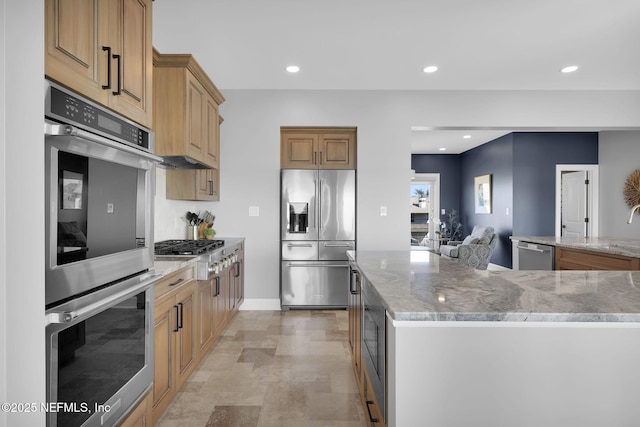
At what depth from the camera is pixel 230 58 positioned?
3.41m

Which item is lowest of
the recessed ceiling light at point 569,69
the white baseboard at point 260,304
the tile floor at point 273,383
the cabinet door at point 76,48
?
the tile floor at point 273,383

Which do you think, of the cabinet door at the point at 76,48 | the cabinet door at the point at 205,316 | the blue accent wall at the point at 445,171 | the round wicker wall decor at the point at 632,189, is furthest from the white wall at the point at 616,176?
the cabinet door at the point at 76,48

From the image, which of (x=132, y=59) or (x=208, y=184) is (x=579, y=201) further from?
(x=132, y=59)

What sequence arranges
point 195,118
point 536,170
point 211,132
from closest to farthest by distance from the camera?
point 195,118 → point 211,132 → point 536,170

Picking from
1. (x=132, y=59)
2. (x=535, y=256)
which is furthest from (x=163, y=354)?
(x=535, y=256)

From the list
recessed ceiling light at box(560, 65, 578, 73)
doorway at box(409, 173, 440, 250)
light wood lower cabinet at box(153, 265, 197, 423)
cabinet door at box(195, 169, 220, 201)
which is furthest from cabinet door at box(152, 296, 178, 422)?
doorway at box(409, 173, 440, 250)

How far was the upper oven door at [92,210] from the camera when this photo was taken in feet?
3.40

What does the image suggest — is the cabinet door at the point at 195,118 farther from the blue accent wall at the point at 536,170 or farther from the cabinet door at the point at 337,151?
the blue accent wall at the point at 536,170

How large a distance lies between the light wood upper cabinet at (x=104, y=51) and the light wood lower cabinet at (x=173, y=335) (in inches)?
37.6

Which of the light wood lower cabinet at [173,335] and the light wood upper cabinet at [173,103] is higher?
the light wood upper cabinet at [173,103]

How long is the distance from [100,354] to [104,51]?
113 cm

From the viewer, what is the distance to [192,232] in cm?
377

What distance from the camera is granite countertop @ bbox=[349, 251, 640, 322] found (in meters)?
1.07

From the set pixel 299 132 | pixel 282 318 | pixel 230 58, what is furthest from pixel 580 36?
pixel 282 318
